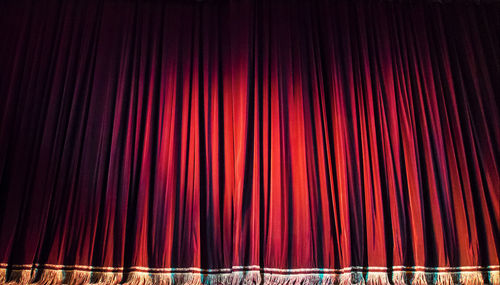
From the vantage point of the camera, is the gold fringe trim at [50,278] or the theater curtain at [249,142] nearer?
the gold fringe trim at [50,278]

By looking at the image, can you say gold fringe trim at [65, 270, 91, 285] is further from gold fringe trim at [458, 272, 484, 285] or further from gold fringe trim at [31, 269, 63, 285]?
gold fringe trim at [458, 272, 484, 285]

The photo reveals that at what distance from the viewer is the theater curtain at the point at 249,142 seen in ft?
11.0

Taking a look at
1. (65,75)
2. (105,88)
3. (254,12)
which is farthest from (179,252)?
(254,12)

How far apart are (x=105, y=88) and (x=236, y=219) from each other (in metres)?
1.58

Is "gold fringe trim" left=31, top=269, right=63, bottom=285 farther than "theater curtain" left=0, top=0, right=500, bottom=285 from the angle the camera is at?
No

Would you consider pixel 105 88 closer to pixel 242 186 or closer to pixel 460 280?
pixel 242 186

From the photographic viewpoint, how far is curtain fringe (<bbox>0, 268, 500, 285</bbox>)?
10.6 ft

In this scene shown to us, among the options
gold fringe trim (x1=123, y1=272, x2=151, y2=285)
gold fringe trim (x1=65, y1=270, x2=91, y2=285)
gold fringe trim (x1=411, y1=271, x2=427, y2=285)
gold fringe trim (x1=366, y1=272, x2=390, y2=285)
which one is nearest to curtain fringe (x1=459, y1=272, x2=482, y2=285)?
gold fringe trim (x1=411, y1=271, x2=427, y2=285)

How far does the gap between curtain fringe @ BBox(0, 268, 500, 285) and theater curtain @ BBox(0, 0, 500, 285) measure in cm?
1

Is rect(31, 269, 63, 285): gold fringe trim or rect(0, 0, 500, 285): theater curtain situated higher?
rect(0, 0, 500, 285): theater curtain

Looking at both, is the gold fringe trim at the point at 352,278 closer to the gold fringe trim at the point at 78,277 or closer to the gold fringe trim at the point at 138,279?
the gold fringe trim at the point at 138,279

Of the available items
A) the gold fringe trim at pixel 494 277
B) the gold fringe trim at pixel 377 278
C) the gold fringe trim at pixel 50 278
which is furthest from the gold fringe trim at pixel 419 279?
the gold fringe trim at pixel 50 278

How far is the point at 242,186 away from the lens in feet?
11.5

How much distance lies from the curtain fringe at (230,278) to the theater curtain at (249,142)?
0.01m
